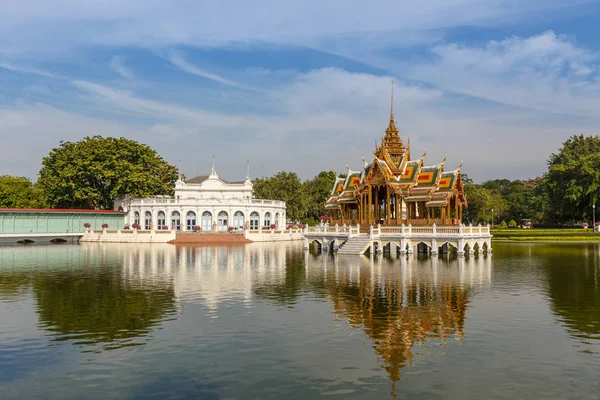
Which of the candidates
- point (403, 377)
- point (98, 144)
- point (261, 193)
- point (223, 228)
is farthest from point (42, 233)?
point (403, 377)

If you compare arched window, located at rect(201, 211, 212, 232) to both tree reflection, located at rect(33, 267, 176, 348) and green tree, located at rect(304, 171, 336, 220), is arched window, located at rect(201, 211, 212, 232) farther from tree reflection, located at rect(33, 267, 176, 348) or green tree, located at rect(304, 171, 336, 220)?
tree reflection, located at rect(33, 267, 176, 348)

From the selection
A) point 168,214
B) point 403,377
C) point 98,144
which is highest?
point 98,144

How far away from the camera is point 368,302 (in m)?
20.8

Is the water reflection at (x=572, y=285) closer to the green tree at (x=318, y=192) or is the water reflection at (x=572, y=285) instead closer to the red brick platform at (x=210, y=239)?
the red brick platform at (x=210, y=239)

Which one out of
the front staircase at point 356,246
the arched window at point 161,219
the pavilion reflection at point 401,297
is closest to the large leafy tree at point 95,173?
the arched window at point 161,219

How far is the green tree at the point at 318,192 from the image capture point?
102 m

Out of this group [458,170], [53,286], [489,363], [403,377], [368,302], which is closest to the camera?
[403,377]

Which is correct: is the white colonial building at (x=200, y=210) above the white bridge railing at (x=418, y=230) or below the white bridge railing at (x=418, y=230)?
above

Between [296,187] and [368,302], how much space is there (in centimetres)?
7342

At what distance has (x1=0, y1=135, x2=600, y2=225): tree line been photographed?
75.1 meters

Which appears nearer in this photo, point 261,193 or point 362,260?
point 362,260

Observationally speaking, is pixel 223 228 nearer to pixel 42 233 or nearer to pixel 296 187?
pixel 296 187

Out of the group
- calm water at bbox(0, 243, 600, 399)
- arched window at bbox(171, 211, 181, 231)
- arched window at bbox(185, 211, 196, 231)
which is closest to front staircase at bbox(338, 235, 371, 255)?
calm water at bbox(0, 243, 600, 399)

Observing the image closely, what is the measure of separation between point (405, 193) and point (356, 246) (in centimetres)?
693
